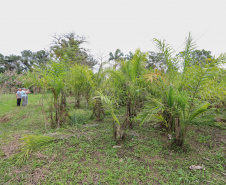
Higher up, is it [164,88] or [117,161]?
[164,88]

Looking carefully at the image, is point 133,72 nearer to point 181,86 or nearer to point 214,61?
point 181,86

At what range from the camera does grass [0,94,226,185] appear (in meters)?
1.96

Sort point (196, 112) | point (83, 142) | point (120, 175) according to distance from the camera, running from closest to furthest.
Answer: point (120, 175) → point (196, 112) → point (83, 142)

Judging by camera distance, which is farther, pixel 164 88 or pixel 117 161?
pixel 164 88

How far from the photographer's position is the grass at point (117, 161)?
196 centimetres

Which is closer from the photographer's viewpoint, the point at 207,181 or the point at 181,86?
the point at 207,181

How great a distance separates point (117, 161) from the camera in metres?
2.37

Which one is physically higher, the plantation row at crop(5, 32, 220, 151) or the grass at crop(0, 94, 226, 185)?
the plantation row at crop(5, 32, 220, 151)

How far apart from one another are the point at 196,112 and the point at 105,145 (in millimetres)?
1834

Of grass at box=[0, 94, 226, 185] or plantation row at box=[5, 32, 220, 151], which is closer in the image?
grass at box=[0, 94, 226, 185]

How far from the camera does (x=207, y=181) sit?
1.86m

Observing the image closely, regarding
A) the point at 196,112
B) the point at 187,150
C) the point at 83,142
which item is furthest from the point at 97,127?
the point at 196,112

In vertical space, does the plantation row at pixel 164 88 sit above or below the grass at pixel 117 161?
above

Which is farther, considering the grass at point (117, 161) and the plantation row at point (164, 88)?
the plantation row at point (164, 88)
